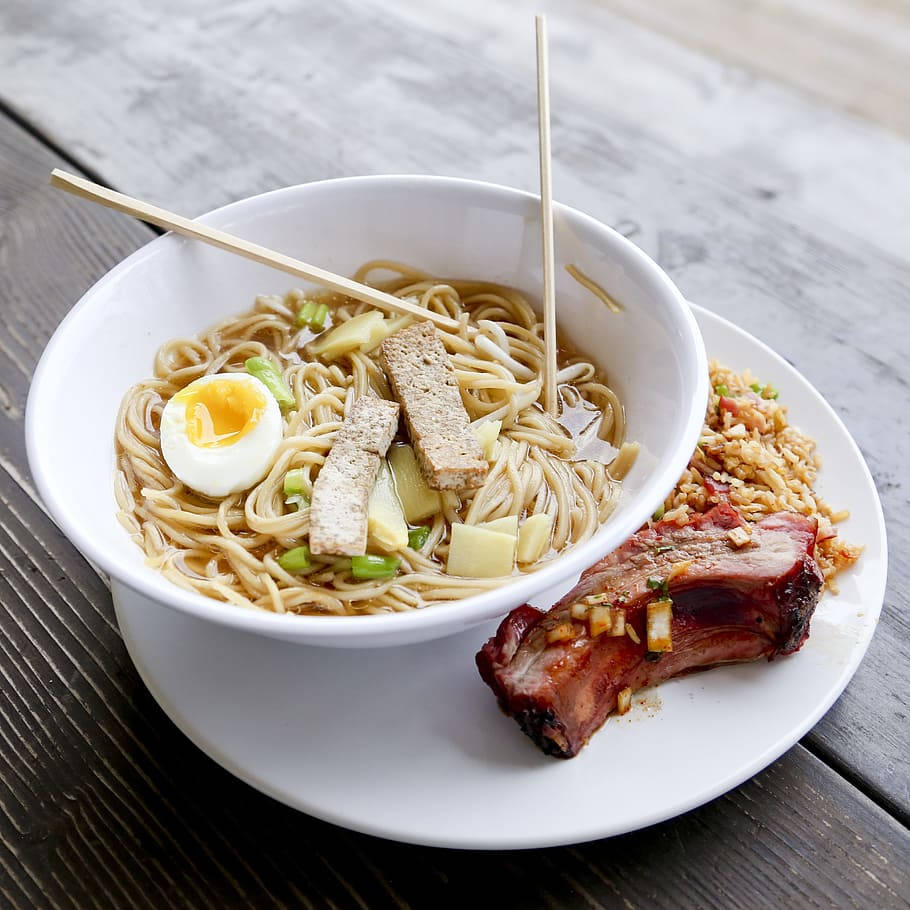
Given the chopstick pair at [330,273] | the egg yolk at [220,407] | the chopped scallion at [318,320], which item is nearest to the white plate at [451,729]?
the egg yolk at [220,407]

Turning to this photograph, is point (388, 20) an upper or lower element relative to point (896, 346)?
upper

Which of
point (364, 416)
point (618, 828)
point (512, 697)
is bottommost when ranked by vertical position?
point (618, 828)

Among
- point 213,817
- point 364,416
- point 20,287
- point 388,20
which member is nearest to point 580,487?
point 364,416

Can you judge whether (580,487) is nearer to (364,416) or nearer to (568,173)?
(364,416)

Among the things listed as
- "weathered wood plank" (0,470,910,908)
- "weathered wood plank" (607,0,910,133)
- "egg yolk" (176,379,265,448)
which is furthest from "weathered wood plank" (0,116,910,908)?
"weathered wood plank" (607,0,910,133)

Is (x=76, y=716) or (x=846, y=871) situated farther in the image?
(x=76, y=716)

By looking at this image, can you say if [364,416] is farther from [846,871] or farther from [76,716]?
[846,871]

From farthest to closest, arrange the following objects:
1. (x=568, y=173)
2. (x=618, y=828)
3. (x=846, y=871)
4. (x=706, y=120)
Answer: (x=706, y=120), (x=568, y=173), (x=846, y=871), (x=618, y=828)

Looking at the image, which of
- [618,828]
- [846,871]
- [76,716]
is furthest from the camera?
[76,716]
